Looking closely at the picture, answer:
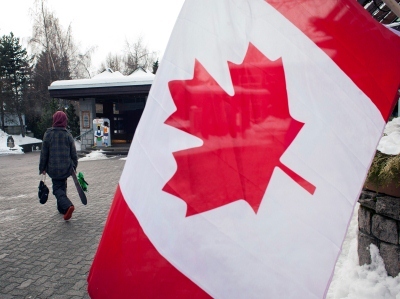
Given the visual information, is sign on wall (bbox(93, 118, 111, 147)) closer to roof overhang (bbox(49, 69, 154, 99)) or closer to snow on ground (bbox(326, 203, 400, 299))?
roof overhang (bbox(49, 69, 154, 99))

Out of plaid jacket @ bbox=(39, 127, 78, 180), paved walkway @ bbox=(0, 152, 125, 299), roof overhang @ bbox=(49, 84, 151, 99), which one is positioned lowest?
paved walkway @ bbox=(0, 152, 125, 299)

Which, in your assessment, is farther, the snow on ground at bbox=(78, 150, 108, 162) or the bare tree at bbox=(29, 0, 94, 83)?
the bare tree at bbox=(29, 0, 94, 83)

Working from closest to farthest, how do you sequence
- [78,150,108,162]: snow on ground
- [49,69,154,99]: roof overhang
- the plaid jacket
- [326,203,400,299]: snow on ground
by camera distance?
[326,203,400,299]: snow on ground, the plaid jacket, [78,150,108,162]: snow on ground, [49,69,154,99]: roof overhang

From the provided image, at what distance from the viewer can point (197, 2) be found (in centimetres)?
157

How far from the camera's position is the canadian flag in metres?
1.42

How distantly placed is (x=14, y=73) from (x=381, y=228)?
136ft

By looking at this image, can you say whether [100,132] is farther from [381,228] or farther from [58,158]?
[381,228]

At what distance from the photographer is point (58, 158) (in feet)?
18.0

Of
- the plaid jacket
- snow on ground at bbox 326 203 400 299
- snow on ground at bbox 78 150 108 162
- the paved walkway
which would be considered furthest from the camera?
snow on ground at bbox 78 150 108 162

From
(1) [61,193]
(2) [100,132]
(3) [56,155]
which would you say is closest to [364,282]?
(1) [61,193]

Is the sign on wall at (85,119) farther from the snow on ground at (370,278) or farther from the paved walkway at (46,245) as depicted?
the snow on ground at (370,278)

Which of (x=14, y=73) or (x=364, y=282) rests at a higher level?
(x=14, y=73)

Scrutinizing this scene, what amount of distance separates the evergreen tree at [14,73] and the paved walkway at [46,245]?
3192 cm

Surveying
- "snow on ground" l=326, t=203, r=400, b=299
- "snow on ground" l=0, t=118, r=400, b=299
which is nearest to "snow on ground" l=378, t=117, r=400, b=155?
"snow on ground" l=0, t=118, r=400, b=299
